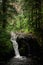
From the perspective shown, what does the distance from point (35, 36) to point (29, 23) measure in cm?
235

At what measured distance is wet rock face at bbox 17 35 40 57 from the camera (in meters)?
20.1

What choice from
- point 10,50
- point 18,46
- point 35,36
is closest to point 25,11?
point 35,36

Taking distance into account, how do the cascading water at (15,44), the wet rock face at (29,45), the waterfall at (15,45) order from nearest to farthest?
the waterfall at (15,45) → the cascading water at (15,44) → the wet rock face at (29,45)

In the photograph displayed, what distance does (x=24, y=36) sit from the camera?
69.0ft

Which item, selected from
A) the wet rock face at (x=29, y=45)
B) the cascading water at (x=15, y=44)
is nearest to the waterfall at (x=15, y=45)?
the cascading water at (x=15, y=44)

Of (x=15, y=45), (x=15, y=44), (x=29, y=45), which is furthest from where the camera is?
(x=29, y=45)

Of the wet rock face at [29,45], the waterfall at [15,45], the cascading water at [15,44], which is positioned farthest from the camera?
the wet rock face at [29,45]

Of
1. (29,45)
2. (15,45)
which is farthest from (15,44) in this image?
(29,45)

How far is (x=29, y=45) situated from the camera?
20.6m

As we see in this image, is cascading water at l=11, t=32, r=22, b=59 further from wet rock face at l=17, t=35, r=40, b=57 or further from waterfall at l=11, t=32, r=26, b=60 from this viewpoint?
wet rock face at l=17, t=35, r=40, b=57

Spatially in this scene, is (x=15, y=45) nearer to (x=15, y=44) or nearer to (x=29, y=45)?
(x=15, y=44)

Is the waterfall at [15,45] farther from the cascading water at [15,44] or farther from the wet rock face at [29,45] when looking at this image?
the wet rock face at [29,45]

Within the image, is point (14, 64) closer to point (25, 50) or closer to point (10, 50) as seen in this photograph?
point (10, 50)

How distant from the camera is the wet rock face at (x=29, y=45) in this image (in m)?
20.1
